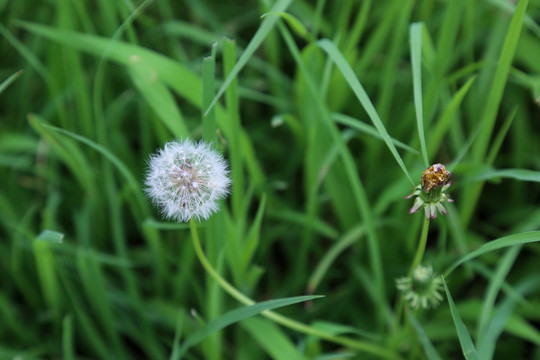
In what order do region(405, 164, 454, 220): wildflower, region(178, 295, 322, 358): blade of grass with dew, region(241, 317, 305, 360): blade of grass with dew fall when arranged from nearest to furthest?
region(405, 164, 454, 220): wildflower → region(178, 295, 322, 358): blade of grass with dew → region(241, 317, 305, 360): blade of grass with dew

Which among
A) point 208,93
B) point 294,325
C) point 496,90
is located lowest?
point 294,325

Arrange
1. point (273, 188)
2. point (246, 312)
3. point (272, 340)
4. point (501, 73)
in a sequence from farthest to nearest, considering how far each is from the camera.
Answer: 1. point (273, 188)
2. point (272, 340)
3. point (501, 73)
4. point (246, 312)

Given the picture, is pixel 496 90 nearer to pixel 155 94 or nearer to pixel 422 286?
pixel 422 286

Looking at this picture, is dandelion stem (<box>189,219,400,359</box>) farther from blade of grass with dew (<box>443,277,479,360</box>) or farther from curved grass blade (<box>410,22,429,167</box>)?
curved grass blade (<box>410,22,429,167</box>)

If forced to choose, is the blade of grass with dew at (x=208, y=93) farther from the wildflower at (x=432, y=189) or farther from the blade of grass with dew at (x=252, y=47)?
the wildflower at (x=432, y=189)

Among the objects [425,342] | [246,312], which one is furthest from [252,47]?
[425,342]

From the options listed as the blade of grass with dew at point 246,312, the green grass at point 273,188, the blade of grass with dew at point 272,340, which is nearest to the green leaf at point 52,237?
the green grass at point 273,188

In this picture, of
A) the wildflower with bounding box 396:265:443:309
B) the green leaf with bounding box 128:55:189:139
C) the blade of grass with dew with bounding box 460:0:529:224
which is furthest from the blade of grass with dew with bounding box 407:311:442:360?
the green leaf with bounding box 128:55:189:139
